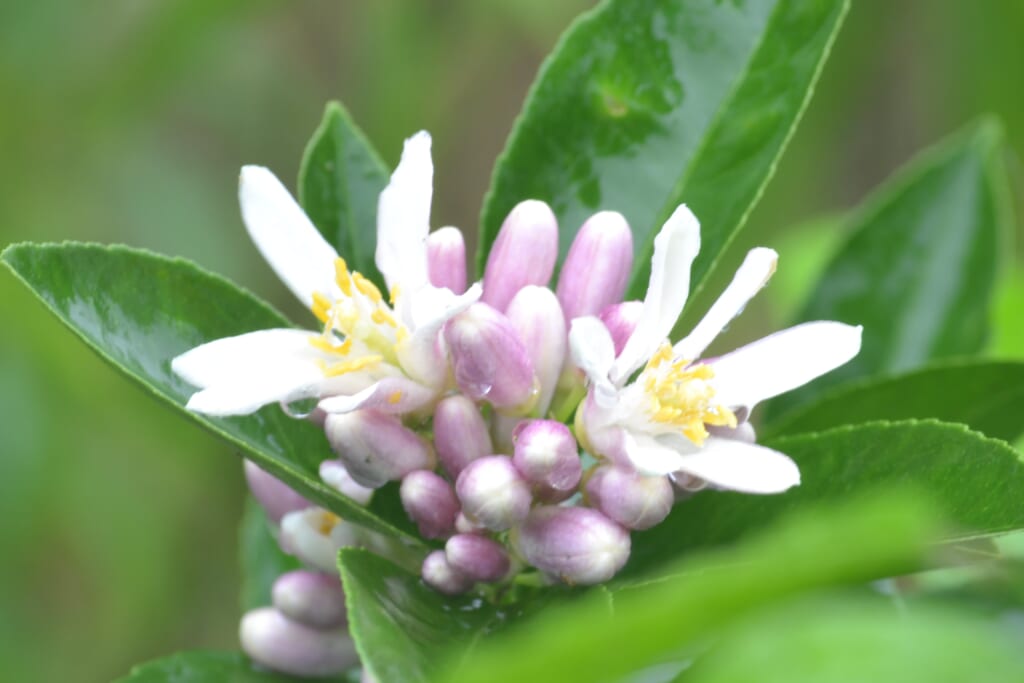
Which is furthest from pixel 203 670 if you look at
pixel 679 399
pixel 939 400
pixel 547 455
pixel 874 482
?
pixel 939 400

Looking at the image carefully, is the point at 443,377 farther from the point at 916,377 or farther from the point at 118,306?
the point at 916,377

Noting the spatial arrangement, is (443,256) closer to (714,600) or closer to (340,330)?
(340,330)

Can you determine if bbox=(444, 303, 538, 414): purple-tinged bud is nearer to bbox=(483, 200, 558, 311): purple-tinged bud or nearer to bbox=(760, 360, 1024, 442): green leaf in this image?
bbox=(483, 200, 558, 311): purple-tinged bud

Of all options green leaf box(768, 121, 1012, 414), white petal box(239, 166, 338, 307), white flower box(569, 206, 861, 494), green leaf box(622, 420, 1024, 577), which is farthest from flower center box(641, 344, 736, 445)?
green leaf box(768, 121, 1012, 414)

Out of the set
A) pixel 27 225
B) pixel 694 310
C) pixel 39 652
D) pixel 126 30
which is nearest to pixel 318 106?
pixel 126 30

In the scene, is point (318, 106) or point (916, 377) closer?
point (916, 377)

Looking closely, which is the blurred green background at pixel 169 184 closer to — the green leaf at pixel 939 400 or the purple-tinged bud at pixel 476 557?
the green leaf at pixel 939 400

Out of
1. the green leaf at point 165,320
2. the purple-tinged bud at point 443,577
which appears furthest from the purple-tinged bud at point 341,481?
the purple-tinged bud at point 443,577
